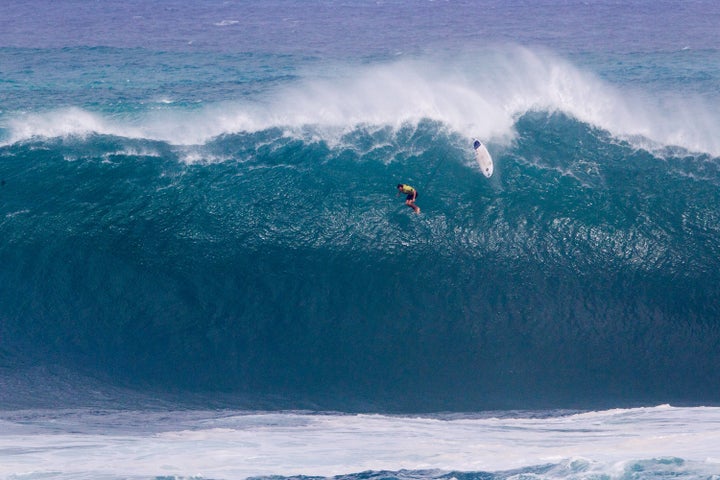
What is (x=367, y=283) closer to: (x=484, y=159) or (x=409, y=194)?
(x=409, y=194)

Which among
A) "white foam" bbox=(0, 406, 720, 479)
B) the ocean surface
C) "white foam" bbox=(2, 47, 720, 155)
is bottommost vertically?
"white foam" bbox=(0, 406, 720, 479)

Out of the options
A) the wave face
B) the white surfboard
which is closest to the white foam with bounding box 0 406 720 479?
the wave face

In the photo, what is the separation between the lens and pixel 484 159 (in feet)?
56.1

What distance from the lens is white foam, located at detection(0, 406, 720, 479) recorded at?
1013 cm

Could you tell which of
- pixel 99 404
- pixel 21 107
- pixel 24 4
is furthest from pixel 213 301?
pixel 24 4

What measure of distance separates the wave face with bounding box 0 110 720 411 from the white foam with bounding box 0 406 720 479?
79cm

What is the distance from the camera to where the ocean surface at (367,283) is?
11.3 m

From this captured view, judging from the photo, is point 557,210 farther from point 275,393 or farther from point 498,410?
point 275,393

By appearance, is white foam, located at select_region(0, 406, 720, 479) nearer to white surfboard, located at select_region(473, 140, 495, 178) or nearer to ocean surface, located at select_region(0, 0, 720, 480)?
ocean surface, located at select_region(0, 0, 720, 480)

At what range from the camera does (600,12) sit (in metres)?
34.9

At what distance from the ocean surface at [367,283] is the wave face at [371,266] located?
5cm

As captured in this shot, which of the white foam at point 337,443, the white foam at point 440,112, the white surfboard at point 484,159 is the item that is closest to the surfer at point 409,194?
the white surfboard at point 484,159

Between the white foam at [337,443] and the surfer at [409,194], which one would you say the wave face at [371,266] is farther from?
the white foam at [337,443]

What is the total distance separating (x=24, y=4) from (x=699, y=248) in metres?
32.1
